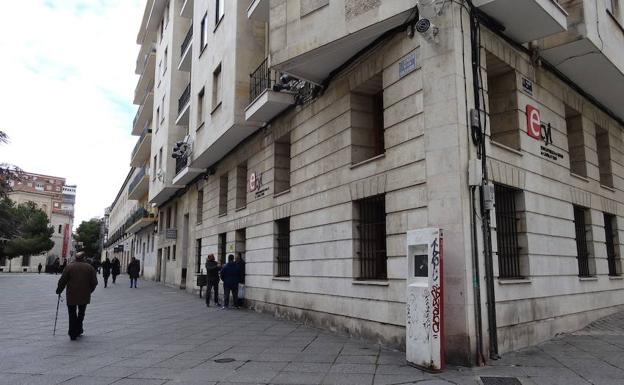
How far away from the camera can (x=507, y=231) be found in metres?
8.88

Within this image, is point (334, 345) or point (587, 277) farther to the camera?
point (587, 277)

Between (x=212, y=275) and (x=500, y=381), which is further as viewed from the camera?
(x=212, y=275)

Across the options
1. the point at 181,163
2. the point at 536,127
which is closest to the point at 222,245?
the point at 181,163

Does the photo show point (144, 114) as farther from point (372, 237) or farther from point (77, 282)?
→ point (372, 237)

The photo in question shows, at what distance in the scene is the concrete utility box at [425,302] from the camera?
6648 millimetres

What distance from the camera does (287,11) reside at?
35.7 feet

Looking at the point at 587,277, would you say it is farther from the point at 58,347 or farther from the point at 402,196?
the point at 58,347

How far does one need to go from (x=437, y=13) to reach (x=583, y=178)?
592 centimetres

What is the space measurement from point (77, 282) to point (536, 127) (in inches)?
381

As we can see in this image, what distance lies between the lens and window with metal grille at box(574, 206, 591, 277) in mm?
11141

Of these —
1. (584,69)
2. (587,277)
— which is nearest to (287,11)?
(584,69)

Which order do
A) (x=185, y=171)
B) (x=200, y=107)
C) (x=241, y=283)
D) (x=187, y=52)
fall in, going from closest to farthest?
(x=241, y=283), (x=200, y=107), (x=185, y=171), (x=187, y=52)

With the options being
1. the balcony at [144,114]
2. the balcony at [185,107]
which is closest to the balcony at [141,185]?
the balcony at [144,114]

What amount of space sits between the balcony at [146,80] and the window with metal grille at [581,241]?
30047 millimetres
